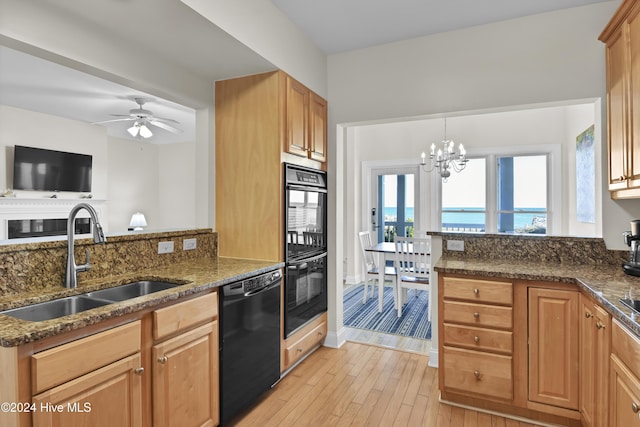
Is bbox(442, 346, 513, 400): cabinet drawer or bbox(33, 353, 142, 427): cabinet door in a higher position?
bbox(33, 353, 142, 427): cabinet door

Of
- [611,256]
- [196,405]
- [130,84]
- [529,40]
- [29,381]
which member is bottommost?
[196,405]

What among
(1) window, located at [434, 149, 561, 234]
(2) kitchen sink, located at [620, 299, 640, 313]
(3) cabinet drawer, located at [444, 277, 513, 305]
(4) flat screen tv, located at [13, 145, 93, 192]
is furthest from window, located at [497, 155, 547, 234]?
(4) flat screen tv, located at [13, 145, 93, 192]

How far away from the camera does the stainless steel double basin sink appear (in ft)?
4.99

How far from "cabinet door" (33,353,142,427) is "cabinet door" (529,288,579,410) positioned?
2.11 meters

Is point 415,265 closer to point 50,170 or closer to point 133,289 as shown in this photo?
point 133,289

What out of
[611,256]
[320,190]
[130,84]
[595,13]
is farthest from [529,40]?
[130,84]

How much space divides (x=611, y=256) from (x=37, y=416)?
3.16 meters

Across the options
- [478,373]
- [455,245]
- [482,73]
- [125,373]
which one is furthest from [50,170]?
[478,373]

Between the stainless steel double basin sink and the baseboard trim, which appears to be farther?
the baseboard trim

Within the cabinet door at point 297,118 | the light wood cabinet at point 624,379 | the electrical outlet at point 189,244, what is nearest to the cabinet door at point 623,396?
the light wood cabinet at point 624,379

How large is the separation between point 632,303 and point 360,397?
164cm

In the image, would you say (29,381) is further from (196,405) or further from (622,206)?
(622,206)

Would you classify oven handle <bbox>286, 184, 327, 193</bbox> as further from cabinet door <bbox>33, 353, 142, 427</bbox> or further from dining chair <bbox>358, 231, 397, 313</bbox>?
dining chair <bbox>358, 231, 397, 313</bbox>

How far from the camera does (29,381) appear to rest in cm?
114
